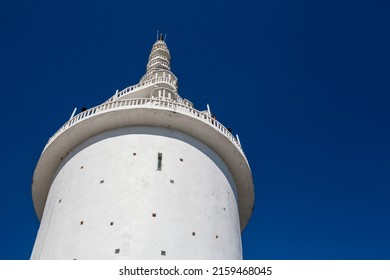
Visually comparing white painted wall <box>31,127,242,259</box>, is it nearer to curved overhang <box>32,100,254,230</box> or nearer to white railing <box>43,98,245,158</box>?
curved overhang <box>32,100,254,230</box>

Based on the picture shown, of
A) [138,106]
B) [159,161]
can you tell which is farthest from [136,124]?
[159,161]

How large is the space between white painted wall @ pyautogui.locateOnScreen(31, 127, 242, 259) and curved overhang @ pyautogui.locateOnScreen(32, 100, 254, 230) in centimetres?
48

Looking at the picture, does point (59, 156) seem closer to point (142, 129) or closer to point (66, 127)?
point (66, 127)

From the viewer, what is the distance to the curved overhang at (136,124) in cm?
2334

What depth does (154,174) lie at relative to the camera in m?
21.1

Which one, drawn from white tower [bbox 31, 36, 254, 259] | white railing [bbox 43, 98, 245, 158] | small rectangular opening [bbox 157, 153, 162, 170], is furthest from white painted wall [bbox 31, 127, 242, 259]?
white railing [bbox 43, 98, 245, 158]

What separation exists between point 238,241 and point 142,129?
828 centimetres

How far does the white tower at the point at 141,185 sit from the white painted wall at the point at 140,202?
0.16ft

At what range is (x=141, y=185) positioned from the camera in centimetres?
2050

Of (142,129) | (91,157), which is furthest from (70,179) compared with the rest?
(142,129)

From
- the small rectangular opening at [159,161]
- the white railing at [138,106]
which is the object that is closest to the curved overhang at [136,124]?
the white railing at [138,106]

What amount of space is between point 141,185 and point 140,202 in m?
1.04

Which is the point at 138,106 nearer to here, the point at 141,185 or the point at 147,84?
the point at 141,185

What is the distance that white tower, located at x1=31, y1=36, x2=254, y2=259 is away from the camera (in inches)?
745
